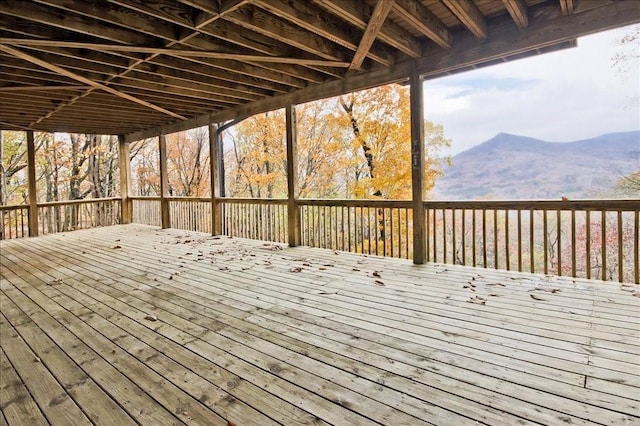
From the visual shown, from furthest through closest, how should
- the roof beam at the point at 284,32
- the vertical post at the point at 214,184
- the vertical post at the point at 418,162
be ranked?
the vertical post at the point at 214,184
the vertical post at the point at 418,162
the roof beam at the point at 284,32

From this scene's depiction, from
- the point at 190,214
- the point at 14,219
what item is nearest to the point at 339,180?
the point at 190,214

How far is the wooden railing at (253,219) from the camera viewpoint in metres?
7.10

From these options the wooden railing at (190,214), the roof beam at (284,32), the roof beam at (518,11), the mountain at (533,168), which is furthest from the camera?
the mountain at (533,168)

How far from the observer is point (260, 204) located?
23.6 feet

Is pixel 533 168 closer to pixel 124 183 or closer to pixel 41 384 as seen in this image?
pixel 124 183

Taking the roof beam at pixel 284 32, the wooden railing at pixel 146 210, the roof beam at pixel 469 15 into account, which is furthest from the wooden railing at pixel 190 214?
the roof beam at pixel 469 15

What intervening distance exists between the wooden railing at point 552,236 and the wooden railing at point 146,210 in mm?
7631

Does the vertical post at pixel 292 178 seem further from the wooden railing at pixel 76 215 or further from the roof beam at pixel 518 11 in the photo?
the wooden railing at pixel 76 215

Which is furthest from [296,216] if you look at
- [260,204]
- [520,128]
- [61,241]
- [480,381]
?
[520,128]

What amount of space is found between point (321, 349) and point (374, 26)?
3.00 m

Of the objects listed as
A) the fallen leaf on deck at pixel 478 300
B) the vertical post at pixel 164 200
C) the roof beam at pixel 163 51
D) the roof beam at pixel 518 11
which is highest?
the roof beam at pixel 518 11

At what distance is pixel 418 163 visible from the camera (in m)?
4.55

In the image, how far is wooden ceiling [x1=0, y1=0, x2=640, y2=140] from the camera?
3.13 metres

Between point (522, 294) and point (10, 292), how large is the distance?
544 centimetres
